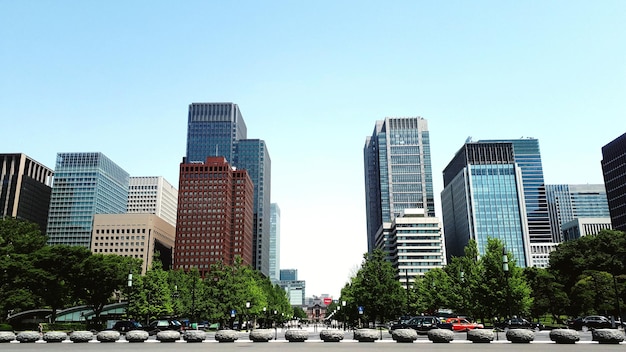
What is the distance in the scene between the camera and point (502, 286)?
179ft

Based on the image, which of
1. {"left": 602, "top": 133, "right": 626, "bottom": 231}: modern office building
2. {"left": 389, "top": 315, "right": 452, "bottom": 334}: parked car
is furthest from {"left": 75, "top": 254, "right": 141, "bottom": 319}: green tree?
{"left": 602, "top": 133, "right": 626, "bottom": 231}: modern office building

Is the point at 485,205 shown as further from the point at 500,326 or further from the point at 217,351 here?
the point at 217,351

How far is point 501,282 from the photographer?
54.9 metres

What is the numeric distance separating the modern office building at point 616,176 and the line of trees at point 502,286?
59.8 metres

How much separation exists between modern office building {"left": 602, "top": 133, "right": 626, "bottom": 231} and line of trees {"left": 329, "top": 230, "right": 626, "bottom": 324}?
59.8 meters

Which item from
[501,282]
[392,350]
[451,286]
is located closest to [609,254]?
[451,286]

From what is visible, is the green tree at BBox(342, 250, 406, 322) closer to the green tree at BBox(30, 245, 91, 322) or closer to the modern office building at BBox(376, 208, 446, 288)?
the green tree at BBox(30, 245, 91, 322)

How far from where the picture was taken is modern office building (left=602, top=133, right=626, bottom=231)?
139500mm

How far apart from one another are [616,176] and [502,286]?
116 metres

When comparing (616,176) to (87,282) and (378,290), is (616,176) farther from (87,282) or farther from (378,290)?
(87,282)

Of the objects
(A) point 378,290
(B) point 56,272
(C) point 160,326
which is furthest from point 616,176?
(B) point 56,272

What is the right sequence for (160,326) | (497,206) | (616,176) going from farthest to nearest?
(497,206), (616,176), (160,326)

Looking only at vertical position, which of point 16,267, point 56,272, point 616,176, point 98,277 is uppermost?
point 616,176

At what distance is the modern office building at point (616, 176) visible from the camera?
140m
